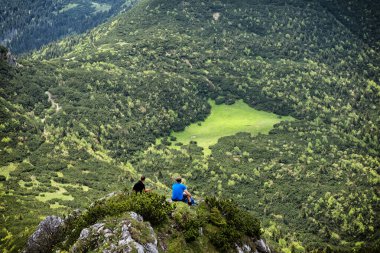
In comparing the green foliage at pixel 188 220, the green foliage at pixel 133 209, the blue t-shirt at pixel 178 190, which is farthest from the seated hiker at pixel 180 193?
the green foliage at pixel 133 209

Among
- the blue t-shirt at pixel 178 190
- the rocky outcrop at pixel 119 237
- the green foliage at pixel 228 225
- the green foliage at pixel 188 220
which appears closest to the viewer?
the rocky outcrop at pixel 119 237

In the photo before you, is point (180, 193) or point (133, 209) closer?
point (133, 209)

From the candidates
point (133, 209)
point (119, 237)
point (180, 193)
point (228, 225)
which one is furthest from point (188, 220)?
point (119, 237)

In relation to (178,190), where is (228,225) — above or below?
below

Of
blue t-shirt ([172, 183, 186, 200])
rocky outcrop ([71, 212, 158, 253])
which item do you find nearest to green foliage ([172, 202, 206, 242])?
blue t-shirt ([172, 183, 186, 200])

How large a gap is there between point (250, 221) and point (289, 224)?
148 metres

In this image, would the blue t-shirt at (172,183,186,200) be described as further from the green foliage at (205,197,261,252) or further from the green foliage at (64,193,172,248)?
the green foliage at (205,197,261,252)

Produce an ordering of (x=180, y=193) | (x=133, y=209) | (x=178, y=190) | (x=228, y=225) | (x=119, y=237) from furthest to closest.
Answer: (x=180, y=193)
(x=178, y=190)
(x=228, y=225)
(x=133, y=209)
(x=119, y=237)

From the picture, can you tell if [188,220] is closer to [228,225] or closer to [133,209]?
[228,225]

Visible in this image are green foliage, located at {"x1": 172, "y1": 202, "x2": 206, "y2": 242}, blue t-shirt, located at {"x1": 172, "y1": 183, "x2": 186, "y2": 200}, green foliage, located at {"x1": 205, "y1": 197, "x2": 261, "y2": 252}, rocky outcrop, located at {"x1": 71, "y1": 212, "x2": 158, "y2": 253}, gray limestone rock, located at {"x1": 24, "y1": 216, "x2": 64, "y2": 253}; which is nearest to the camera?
rocky outcrop, located at {"x1": 71, "y1": 212, "x2": 158, "y2": 253}

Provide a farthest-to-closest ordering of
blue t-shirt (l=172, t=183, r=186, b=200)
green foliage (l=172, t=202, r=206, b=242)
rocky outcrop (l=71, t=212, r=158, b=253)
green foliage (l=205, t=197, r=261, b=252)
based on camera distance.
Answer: blue t-shirt (l=172, t=183, r=186, b=200)
green foliage (l=205, t=197, r=261, b=252)
green foliage (l=172, t=202, r=206, b=242)
rocky outcrop (l=71, t=212, r=158, b=253)

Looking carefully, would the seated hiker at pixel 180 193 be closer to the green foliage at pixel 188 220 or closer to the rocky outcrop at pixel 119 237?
the green foliage at pixel 188 220

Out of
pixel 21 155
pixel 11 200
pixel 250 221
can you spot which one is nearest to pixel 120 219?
pixel 250 221

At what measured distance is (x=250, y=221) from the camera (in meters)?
60.1
